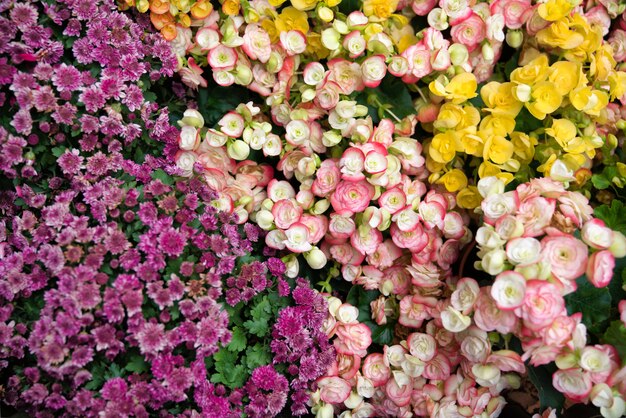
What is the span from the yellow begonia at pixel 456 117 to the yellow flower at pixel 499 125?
21 mm

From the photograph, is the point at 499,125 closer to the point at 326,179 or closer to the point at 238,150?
the point at 326,179

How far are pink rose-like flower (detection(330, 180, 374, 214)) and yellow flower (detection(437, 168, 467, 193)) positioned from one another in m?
0.17

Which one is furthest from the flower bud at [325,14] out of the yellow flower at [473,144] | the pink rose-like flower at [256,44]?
the yellow flower at [473,144]

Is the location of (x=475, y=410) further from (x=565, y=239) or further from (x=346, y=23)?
(x=346, y=23)

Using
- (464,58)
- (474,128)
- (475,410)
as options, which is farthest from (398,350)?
(464,58)

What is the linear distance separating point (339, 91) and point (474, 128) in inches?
10.8

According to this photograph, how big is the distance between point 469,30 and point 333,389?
76 cm

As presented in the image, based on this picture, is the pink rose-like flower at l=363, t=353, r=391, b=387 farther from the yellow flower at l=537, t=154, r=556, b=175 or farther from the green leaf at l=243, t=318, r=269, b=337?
the yellow flower at l=537, t=154, r=556, b=175

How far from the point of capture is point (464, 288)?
1.03 m

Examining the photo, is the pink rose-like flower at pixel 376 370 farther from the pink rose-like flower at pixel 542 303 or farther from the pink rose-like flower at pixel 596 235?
the pink rose-like flower at pixel 596 235

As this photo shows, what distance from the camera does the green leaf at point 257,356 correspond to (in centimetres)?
101

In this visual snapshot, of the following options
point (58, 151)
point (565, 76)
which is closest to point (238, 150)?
point (58, 151)

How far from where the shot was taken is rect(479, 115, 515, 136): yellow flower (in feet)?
3.64

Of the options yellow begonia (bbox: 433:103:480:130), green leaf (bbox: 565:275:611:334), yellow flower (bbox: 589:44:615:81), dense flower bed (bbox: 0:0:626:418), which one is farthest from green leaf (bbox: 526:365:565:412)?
yellow flower (bbox: 589:44:615:81)
